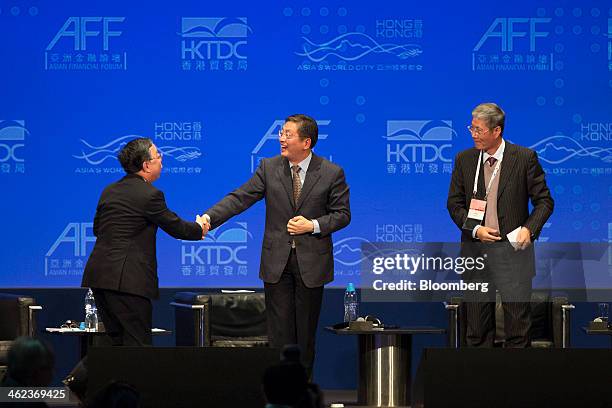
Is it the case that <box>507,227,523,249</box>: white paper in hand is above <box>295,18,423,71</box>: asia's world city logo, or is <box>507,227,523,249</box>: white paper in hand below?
below

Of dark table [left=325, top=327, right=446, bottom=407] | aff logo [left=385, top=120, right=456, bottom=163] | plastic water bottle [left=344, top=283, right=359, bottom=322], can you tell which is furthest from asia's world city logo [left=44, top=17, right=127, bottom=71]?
dark table [left=325, top=327, right=446, bottom=407]

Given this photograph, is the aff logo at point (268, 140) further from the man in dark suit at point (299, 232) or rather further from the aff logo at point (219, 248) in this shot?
the man in dark suit at point (299, 232)

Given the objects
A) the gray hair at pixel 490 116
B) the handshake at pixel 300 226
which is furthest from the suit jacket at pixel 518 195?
the handshake at pixel 300 226

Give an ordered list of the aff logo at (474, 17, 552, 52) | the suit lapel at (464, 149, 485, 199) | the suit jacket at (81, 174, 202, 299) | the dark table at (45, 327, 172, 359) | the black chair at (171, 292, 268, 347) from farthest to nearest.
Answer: the aff logo at (474, 17, 552, 52), the black chair at (171, 292, 268, 347), the dark table at (45, 327, 172, 359), the suit lapel at (464, 149, 485, 199), the suit jacket at (81, 174, 202, 299)

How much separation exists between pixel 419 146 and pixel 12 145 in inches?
122

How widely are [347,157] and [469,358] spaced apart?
13.4 ft

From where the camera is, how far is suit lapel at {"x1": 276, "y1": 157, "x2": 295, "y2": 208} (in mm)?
5832

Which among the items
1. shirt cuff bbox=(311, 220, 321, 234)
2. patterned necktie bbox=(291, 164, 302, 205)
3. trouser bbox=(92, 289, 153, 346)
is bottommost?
trouser bbox=(92, 289, 153, 346)

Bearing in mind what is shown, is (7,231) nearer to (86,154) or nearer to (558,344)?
(86,154)

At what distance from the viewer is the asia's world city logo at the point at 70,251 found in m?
8.50

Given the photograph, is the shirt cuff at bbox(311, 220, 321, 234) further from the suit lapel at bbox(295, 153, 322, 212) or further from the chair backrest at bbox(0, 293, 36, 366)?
the chair backrest at bbox(0, 293, 36, 366)

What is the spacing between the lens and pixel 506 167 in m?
5.73

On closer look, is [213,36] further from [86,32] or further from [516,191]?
[516,191]

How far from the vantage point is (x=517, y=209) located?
Result: 18.7 feet
